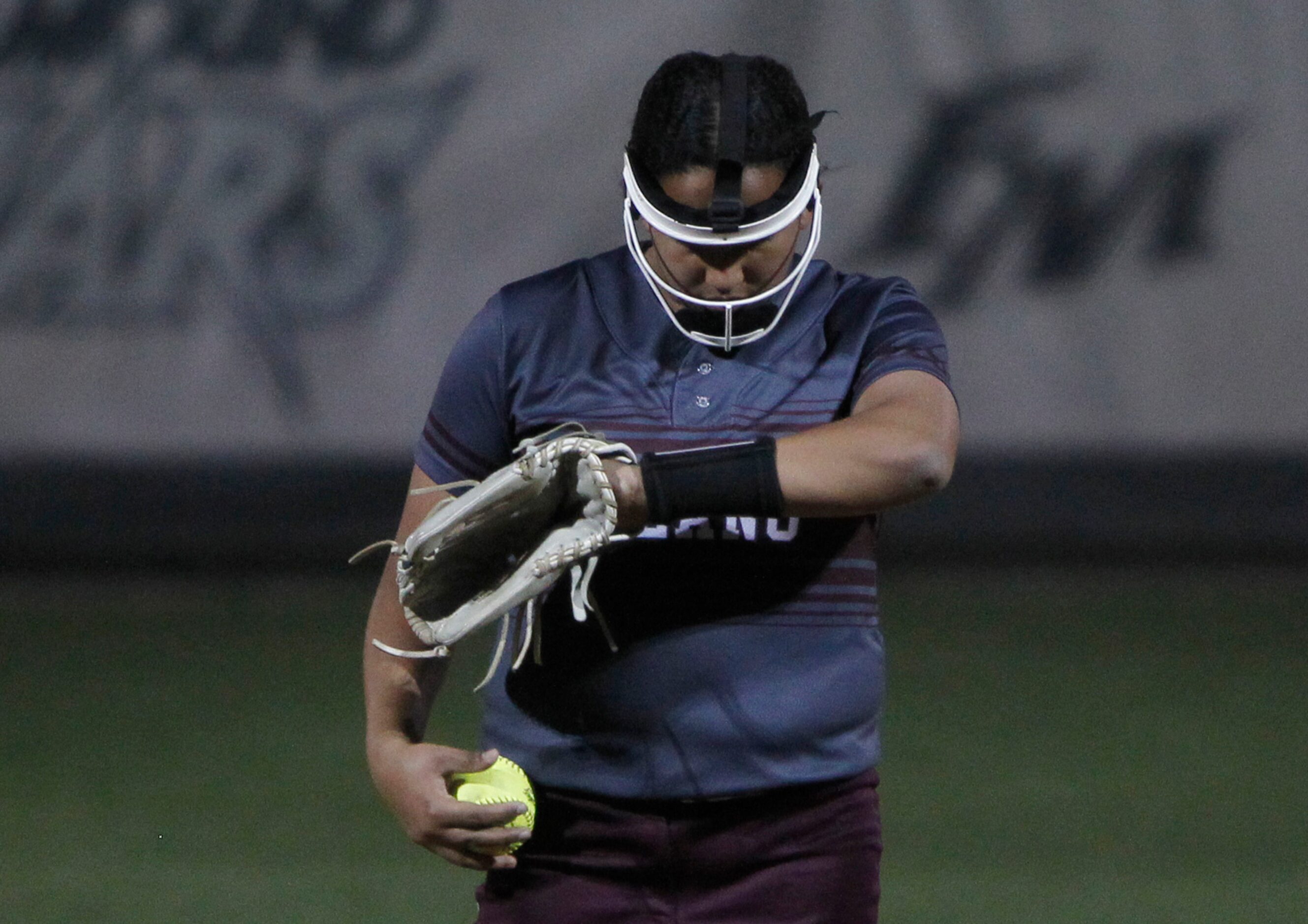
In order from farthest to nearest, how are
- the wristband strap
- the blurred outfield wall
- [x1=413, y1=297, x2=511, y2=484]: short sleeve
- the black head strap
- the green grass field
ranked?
the blurred outfield wall, the green grass field, [x1=413, y1=297, x2=511, y2=484]: short sleeve, the black head strap, the wristband strap

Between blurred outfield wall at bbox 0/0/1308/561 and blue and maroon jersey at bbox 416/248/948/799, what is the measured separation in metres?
4.95

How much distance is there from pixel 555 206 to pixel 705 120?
5084 mm

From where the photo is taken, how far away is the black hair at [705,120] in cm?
228

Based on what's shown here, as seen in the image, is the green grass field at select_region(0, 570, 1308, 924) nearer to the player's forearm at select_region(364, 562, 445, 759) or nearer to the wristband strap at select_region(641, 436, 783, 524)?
the player's forearm at select_region(364, 562, 445, 759)

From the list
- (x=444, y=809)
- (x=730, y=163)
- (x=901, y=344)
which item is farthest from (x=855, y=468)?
(x=444, y=809)

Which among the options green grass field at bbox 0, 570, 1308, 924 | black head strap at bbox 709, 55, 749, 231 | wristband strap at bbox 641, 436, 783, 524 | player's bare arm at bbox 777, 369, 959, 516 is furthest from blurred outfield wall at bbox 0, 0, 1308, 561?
wristband strap at bbox 641, 436, 783, 524

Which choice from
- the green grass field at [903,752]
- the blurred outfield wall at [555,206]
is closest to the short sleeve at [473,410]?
the green grass field at [903,752]

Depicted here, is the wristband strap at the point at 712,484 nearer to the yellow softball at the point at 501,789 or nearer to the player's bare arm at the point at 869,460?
the player's bare arm at the point at 869,460

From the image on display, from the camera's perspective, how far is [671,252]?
7.56ft

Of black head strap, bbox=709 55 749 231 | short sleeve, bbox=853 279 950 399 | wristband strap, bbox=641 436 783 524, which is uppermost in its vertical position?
black head strap, bbox=709 55 749 231

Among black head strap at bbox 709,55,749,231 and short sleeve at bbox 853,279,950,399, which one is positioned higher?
black head strap at bbox 709,55,749,231

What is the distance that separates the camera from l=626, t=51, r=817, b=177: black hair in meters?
2.28

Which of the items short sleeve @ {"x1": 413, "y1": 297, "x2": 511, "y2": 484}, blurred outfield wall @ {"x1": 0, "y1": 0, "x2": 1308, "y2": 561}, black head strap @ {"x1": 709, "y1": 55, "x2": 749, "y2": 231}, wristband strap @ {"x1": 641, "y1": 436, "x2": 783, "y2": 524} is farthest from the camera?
blurred outfield wall @ {"x1": 0, "y1": 0, "x2": 1308, "y2": 561}

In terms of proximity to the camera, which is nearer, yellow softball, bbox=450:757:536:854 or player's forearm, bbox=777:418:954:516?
player's forearm, bbox=777:418:954:516
